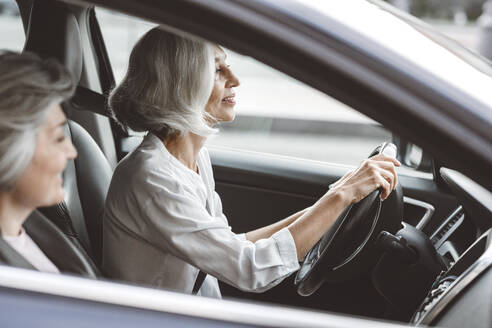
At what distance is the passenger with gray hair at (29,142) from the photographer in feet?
3.95

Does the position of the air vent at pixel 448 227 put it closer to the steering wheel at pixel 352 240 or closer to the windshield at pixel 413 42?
the steering wheel at pixel 352 240

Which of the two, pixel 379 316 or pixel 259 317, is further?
pixel 379 316

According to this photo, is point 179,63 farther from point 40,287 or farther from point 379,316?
point 379,316

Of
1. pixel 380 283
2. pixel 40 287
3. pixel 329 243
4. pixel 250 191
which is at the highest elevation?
pixel 40 287

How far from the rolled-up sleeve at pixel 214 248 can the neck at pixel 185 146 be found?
187 millimetres

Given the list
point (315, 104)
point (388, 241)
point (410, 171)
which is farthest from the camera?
point (315, 104)

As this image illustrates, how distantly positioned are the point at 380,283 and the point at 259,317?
1.01 metres

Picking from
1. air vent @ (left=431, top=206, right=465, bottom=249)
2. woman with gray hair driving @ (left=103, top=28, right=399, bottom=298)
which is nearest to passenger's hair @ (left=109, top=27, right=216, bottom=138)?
woman with gray hair driving @ (left=103, top=28, right=399, bottom=298)

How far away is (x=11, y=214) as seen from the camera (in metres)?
1.26

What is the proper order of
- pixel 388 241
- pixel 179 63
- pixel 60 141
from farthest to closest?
pixel 388 241 → pixel 179 63 → pixel 60 141

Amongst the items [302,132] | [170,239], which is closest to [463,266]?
[170,239]

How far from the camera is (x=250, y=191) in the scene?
2.80m

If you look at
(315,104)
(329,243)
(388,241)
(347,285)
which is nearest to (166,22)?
(329,243)

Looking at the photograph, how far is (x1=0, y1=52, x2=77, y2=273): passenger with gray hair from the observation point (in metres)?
1.20
